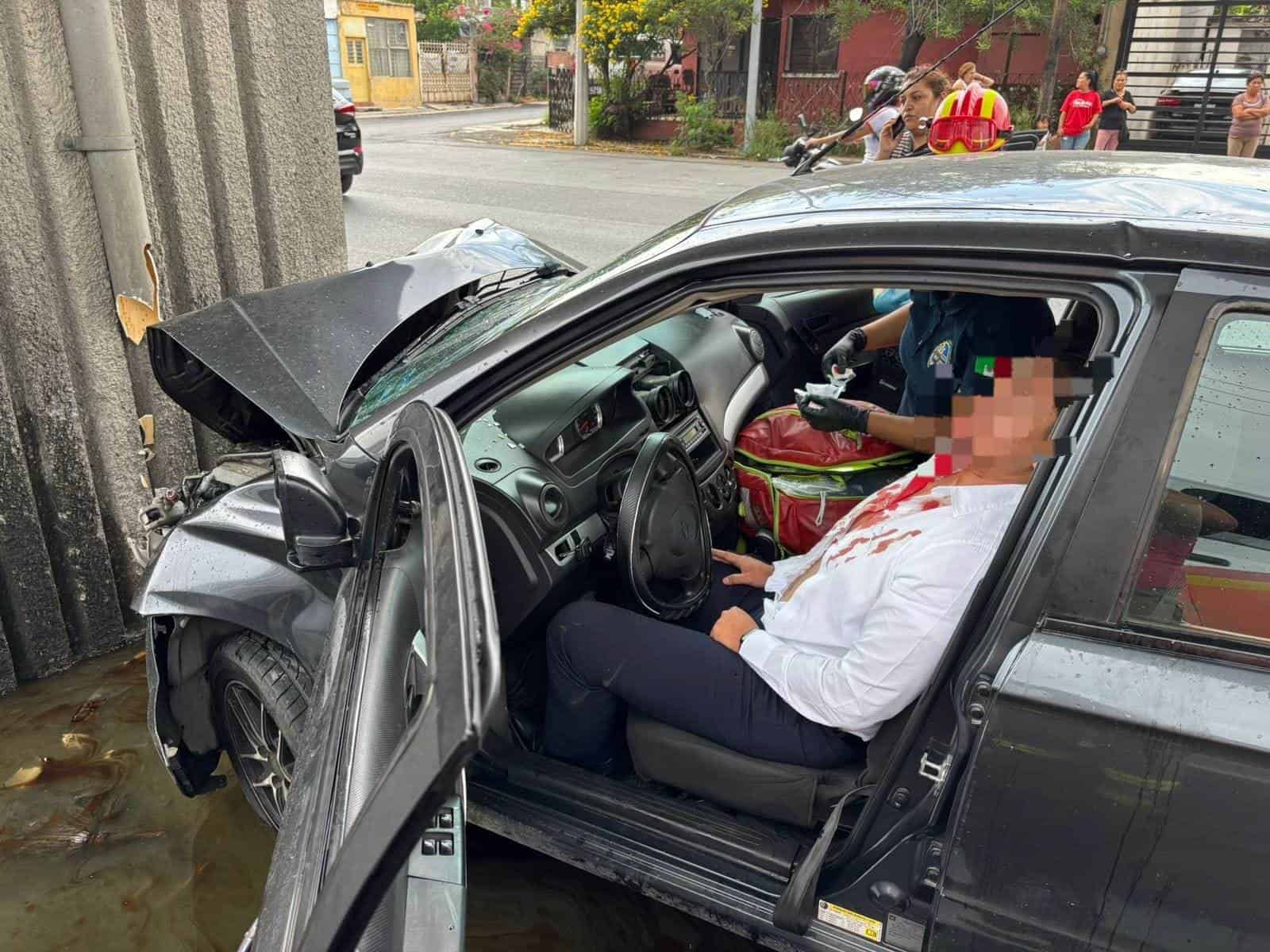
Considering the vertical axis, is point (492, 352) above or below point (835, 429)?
above

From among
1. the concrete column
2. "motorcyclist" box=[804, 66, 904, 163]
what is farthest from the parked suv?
the concrete column

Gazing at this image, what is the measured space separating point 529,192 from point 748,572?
1164 centimetres

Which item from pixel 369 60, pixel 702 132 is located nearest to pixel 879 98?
pixel 702 132

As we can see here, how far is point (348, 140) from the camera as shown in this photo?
39.5ft

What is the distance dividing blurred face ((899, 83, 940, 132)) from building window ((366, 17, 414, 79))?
3084cm

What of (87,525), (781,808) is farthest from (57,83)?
(781,808)

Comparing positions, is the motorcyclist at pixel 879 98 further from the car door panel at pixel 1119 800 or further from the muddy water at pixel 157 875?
the car door panel at pixel 1119 800

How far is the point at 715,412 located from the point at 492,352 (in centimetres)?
124

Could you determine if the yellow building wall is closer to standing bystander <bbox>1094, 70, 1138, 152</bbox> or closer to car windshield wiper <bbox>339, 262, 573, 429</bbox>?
standing bystander <bbox>1094, 70, 1138, 152</bbox>

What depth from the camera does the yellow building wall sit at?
3173 centimetres

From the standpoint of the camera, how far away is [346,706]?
149 cm

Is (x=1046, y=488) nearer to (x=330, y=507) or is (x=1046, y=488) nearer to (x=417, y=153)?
(x=330, y=507)

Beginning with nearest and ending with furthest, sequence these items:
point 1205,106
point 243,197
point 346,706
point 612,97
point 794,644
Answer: point 346,706 < point 794,644 < point 243,197 < point 1205,106 < point 612,97

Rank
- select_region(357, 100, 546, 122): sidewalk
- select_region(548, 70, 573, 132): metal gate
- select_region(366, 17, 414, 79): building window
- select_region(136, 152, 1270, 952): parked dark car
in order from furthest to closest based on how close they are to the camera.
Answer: select_region(366, 17, 414, 79): building window → select_region(357, 100, 546, 122): sidewalk → select_region(548, 70, 573, 132): metal gate → select_region(136, 152, 1270, 952): parked dark car
